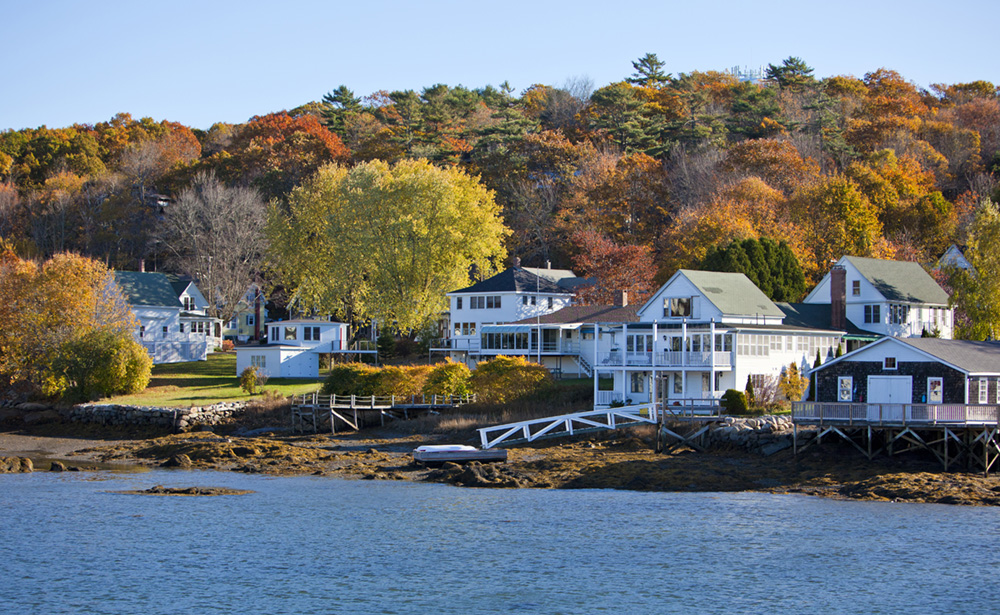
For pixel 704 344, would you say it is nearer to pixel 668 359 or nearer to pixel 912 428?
pixel 668 359

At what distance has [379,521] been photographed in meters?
36.4

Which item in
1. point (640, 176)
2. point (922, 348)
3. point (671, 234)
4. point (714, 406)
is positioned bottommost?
point (714, 406)

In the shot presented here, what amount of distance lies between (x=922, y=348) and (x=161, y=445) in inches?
1605

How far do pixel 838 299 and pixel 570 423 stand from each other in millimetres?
22585

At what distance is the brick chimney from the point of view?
64250mm

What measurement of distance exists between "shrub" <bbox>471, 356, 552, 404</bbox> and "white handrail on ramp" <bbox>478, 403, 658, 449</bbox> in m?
6.95

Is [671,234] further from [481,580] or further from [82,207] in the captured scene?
[82,207]

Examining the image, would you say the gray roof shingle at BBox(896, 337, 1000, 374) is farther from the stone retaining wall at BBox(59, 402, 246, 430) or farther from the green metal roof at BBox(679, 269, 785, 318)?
the stone retaining wall at BBox(59, 402, 246, 430)

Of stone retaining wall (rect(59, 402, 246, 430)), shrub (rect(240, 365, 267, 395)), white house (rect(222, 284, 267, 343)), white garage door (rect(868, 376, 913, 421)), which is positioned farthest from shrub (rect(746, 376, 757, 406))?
white house (rect(222, 284, 267, 343))

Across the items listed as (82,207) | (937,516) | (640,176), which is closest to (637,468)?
(937,516)

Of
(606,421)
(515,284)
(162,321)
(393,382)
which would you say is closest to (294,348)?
(393,382)

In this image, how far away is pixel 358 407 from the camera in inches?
2408

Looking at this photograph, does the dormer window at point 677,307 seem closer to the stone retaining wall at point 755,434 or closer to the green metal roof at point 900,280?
the stone retaining wall at point 755,434

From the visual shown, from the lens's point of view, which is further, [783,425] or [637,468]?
[783,425]
